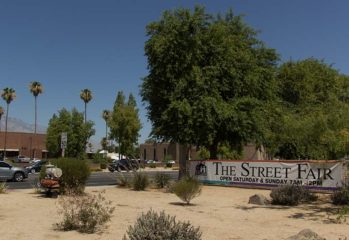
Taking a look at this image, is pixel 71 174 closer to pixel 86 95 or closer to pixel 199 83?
pixel 199 83

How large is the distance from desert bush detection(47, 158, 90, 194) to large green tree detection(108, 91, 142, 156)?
50.1 meters

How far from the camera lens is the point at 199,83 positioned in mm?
29094

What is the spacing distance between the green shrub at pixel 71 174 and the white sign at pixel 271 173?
33.5 feet

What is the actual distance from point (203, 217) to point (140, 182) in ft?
35.3

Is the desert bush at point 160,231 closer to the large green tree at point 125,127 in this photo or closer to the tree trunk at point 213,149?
the tree trunk at point 213,149

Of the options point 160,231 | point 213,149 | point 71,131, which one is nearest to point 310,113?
point 213,149

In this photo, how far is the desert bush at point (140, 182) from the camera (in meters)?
26.2

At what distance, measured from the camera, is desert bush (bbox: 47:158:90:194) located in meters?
21.4

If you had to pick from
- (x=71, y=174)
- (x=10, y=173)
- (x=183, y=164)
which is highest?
(x=183, y=164)

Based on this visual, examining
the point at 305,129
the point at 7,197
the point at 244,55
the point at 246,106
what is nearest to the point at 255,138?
the point at 246,106

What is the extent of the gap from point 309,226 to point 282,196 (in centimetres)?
572

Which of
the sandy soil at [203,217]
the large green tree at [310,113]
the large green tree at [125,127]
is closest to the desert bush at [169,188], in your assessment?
the sandy soil at [203,217]

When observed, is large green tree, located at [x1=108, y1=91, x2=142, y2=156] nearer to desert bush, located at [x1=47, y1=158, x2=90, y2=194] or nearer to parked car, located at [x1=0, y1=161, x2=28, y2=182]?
parked car, located at [x1=0, y1=161, x2=28, y2=182]

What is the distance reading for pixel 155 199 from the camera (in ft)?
70.2
